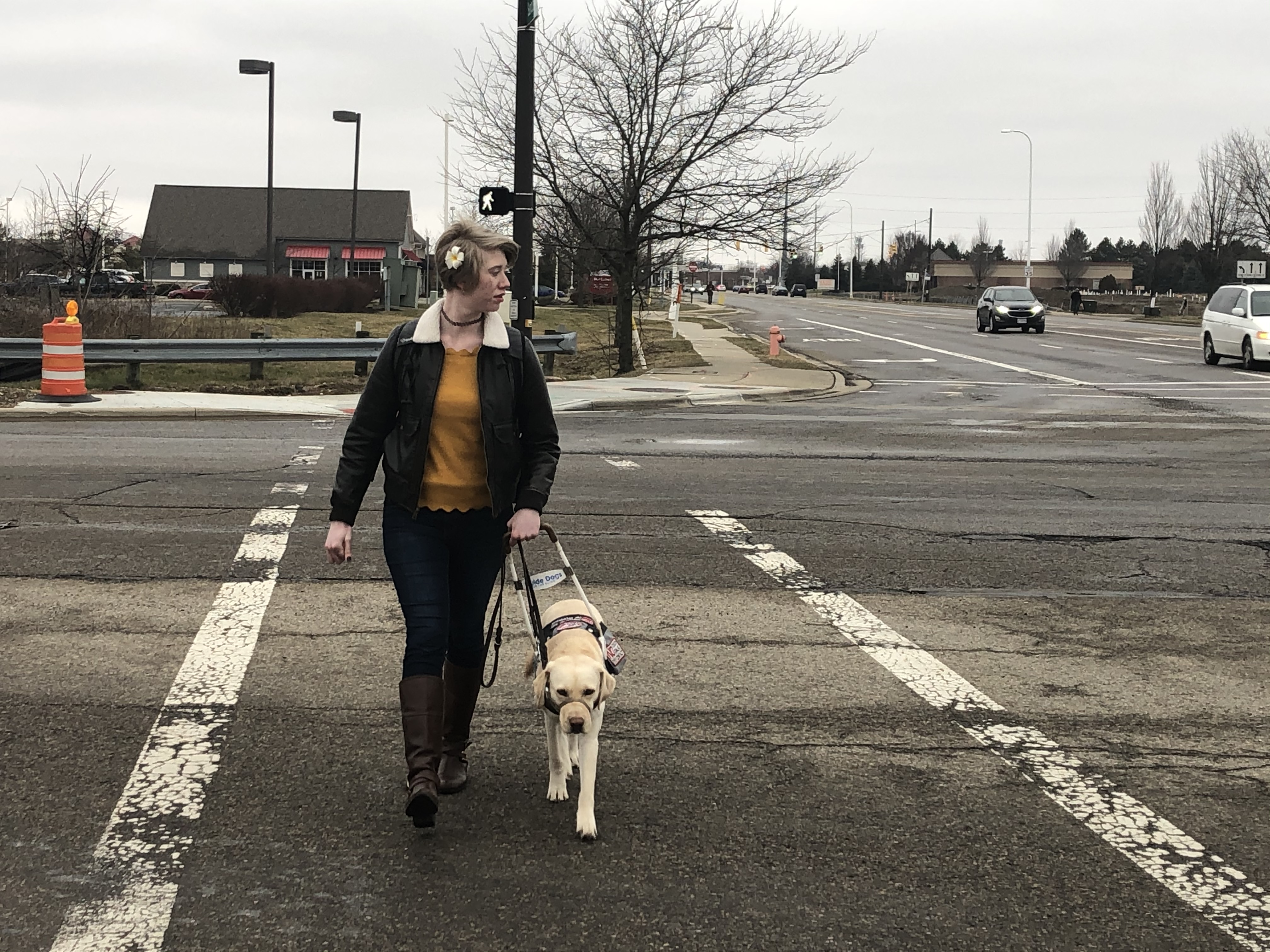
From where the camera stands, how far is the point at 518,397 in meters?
4.39

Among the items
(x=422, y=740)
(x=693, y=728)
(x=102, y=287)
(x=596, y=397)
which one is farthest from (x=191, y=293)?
(x=422, y=740)

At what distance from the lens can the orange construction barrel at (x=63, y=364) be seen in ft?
57.6

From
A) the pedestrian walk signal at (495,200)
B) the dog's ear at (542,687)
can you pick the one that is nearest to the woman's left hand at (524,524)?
the dog's ear at (542,687)

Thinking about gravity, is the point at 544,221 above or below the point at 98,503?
above

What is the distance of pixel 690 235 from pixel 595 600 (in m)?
19.4

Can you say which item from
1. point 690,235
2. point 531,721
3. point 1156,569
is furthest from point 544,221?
point 531,721

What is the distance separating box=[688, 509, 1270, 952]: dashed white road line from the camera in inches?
147

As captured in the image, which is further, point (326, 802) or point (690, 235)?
point (690, 235)

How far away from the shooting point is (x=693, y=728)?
5145mm

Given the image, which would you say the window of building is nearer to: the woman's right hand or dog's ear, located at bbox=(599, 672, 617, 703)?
the woman's right hand

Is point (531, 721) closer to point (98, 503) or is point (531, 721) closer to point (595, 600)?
point (595, 600)

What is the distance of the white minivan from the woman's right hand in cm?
2696

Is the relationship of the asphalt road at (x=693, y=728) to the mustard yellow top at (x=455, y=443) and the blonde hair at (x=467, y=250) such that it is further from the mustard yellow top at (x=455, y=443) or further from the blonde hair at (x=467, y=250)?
the blonde hair at (x=467, y=250)

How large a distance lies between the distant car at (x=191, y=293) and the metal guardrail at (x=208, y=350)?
31.3 m
